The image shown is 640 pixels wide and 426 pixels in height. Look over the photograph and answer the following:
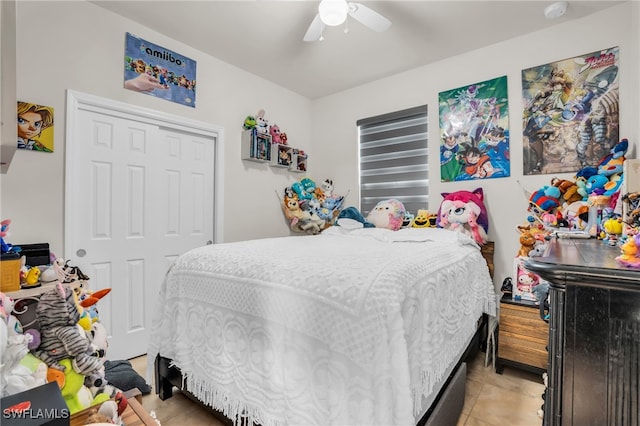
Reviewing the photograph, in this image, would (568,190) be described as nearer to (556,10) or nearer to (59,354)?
(556,10)

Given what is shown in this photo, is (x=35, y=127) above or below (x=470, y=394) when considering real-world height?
above

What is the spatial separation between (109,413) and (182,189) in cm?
226

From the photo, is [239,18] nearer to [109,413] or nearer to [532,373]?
[109,413]

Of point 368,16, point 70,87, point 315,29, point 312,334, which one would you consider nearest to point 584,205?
point 368,16

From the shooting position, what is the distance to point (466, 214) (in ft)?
8.26

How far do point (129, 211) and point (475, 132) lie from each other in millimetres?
3133

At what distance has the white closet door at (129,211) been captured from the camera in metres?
2.21

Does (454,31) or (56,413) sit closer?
(56,413)

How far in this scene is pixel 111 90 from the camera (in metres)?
2.31

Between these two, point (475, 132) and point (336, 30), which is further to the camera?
point (475, 132)

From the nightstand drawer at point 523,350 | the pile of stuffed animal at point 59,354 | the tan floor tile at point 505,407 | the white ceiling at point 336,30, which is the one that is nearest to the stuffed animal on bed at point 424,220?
the nightstand drawer at point 523,350

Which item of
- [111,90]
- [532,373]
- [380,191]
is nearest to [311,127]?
[380,191]

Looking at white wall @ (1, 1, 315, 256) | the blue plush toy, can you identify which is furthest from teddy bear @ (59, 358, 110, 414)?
the blue plush toy

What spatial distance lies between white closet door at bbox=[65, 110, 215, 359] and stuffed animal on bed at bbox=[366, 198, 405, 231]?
1763 millimetres
